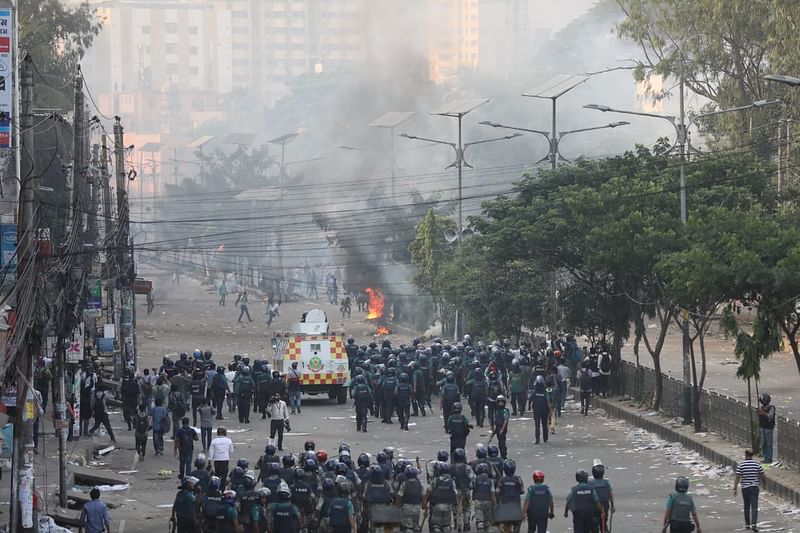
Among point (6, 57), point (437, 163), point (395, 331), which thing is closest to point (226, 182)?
point (437, 163)

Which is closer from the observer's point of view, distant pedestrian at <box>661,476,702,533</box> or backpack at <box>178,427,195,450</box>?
A: distant pedestrian at <box>661,476,702,533</box>

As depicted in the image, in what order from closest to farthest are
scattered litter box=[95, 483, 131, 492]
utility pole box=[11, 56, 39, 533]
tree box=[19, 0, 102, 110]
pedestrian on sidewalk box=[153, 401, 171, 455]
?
utility pole box=[11, 56, 39, 533] < scattered litter box=[95, 483, 131, 492] < pedestrian on sidewalk box=[153, 401, 171, 455] < tree box=[19, 0, 102, 110]

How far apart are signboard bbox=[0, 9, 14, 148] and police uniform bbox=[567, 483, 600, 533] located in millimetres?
14037

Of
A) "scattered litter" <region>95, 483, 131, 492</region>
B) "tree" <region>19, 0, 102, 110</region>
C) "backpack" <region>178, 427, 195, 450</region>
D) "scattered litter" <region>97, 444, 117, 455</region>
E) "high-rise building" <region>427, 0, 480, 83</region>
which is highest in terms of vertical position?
"high-rise building" <region>427, 0, 480, 83</region>

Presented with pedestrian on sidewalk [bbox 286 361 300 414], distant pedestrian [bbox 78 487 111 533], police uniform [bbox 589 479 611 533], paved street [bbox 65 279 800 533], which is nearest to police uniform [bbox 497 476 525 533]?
police uniform [bbox 589 479 611 533]

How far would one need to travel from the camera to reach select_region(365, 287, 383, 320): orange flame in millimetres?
60562

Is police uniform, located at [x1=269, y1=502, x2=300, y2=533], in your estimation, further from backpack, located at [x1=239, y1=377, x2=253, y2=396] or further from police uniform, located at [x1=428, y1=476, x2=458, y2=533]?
backpack, located at [x1=239, y1=377, x2=253, y2=396]

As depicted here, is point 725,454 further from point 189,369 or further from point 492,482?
point 189,369

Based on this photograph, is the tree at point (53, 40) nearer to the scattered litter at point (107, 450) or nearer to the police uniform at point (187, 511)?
the scattered litter at point (107, 450)

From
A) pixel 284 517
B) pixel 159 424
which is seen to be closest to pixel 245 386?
pixel 159 424

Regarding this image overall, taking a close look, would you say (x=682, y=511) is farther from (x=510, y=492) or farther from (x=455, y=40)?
(x=455, y=40)

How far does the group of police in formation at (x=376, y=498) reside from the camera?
58.9ft

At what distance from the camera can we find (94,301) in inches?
1383

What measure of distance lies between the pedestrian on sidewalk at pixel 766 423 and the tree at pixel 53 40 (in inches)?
1211
